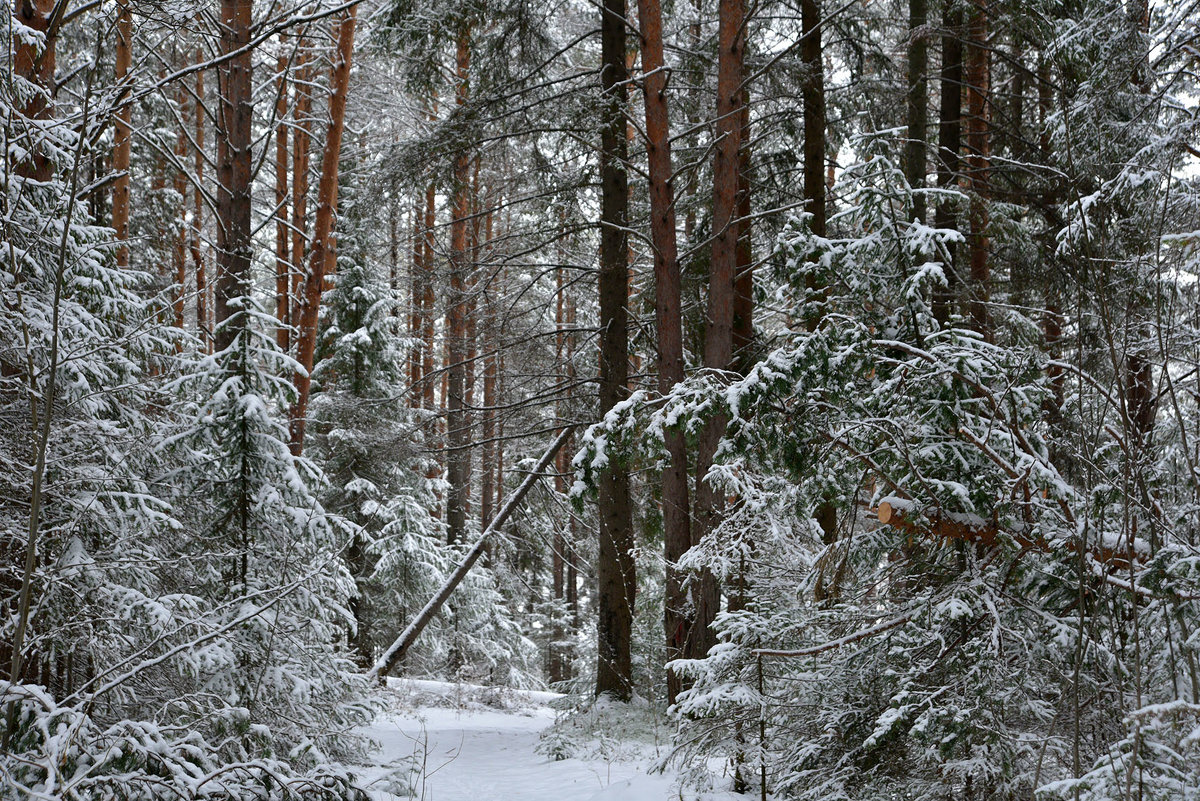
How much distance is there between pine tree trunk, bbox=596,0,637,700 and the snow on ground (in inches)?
49.8

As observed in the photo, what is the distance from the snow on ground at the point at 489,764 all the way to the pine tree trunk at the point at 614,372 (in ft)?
4.15

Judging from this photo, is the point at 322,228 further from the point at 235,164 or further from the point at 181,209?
the point at 181,209

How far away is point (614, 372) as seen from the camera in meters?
9.34

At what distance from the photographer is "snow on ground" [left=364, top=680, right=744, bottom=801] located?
229 inches

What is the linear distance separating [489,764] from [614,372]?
170 inches

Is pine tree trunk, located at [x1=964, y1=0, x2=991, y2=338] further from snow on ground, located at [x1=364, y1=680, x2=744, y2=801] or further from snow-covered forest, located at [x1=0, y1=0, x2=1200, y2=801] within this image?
snow on ground, located at [x1=364, y1=680, x2=744, y2=801]

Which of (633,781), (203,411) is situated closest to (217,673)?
(203,411)

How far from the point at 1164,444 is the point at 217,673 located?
686cm

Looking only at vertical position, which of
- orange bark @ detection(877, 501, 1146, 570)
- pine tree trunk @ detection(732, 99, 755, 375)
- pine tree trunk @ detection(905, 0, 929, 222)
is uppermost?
pine tree trunk @ detection(905, 0, 929, 222)

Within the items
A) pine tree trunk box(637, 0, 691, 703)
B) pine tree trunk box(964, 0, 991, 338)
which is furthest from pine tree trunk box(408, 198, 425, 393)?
pine tree trunk box(964, 0, 991, 338)

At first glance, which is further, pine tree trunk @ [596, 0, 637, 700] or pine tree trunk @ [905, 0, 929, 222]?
pine tree trunk @ [596, 0, 637, 700]

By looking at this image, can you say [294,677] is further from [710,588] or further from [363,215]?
[363,215]

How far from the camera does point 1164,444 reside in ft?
20.7

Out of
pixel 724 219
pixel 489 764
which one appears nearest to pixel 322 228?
pixel 724 219
